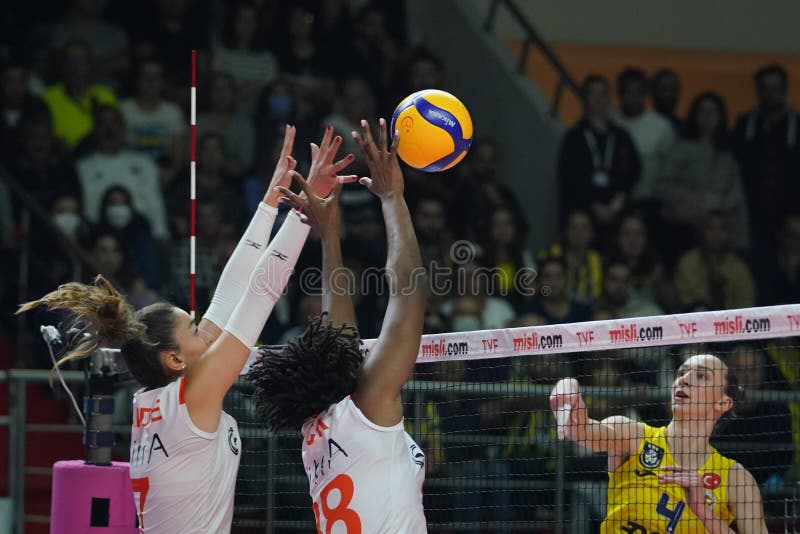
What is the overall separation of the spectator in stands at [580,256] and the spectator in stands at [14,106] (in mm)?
4529

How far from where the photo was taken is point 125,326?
15.3ft

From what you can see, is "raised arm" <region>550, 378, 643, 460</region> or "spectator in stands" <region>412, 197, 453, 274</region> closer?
"raised arm" <region>550, 378, 643, 460</region>

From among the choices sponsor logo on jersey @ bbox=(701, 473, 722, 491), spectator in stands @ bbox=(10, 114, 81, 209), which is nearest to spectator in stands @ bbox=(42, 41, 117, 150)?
spectator in stands @ bbox=(10, 114, 81, 209)

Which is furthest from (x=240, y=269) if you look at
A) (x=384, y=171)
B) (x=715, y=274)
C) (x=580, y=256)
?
(x=715, y=274)

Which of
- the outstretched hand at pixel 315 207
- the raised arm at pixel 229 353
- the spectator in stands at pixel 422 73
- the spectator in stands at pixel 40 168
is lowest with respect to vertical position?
the raised arm at pixel 229 353

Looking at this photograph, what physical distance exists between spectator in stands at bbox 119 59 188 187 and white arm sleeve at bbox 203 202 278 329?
5.98 metres

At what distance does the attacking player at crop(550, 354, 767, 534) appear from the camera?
17.4ft

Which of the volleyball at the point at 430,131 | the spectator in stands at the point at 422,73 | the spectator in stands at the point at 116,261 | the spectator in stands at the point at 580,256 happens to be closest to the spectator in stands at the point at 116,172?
the spectator in stands at the point at 116,261

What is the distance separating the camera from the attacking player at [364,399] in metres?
4.30

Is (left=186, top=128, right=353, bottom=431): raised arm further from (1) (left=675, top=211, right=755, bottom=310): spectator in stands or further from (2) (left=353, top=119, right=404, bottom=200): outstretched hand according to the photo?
(1) (left=675, top=211, right=755, bottom=310): spectator in stands

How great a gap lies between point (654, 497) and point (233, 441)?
1.91 m

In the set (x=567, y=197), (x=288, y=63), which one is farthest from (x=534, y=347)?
(x=288, y=63)

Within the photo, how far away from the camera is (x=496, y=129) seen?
42.5ft

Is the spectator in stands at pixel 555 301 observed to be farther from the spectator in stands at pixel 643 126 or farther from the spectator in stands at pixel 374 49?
the spectator in stands at pixel 374 49
